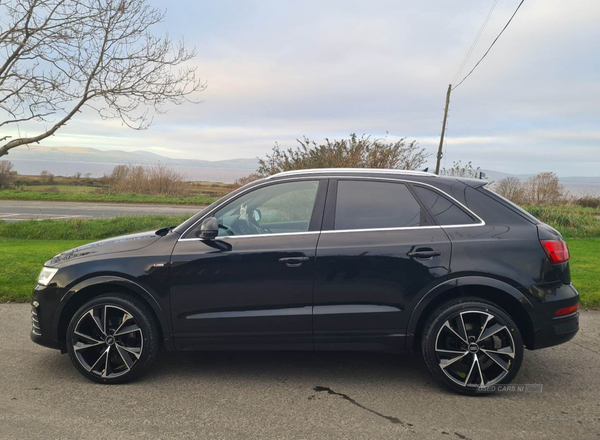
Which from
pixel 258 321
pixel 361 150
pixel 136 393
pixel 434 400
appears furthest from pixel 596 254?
pixel 136 393

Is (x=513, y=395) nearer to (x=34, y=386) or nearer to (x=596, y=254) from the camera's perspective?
(x=34, y=386)

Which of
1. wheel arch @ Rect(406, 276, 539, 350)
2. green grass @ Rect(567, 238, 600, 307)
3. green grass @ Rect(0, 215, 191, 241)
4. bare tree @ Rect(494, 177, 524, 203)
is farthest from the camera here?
bare tree @ Rect(494, 177, 524, 203)

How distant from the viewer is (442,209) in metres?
4.20

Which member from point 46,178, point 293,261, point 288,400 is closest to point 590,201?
point 293,261

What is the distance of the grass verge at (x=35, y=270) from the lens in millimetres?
6910

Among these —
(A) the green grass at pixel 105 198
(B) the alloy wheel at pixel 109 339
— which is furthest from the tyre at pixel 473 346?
(A) the green grass at pixel 105 198

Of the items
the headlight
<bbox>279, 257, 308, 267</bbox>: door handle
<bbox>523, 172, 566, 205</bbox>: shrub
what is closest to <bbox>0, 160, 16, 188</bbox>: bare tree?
<bbox>523, 172, 566, 205</bbox>: shrub

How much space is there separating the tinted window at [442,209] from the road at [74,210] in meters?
16.1

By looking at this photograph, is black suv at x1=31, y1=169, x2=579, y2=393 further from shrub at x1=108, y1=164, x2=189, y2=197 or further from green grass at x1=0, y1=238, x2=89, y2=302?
shrub at x1=108, y1=164, x2=189, y2=197

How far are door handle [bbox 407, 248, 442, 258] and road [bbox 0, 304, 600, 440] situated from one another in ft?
3.61

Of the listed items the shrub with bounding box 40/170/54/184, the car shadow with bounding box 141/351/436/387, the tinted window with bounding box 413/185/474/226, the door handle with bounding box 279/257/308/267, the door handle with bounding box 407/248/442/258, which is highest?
the shrub with bounding box 40/170/54/184

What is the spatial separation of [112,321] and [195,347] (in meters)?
0.74

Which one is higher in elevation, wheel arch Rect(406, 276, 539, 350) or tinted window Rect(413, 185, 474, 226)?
tinted window Rect(413, 185, 474, 226)

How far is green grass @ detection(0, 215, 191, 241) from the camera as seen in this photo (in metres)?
13.6
